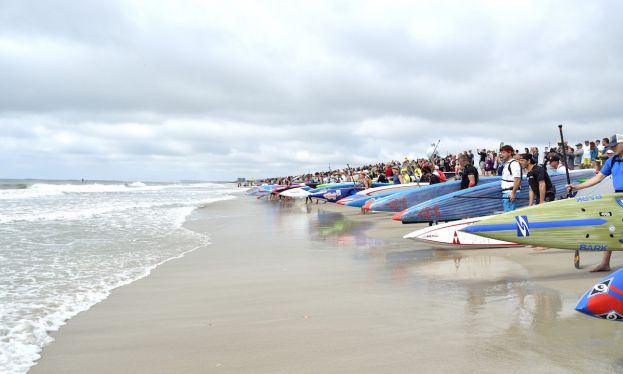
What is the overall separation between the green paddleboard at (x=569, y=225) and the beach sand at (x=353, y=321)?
38cm

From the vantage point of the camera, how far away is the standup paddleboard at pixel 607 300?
3.02 meters

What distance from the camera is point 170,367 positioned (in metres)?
3.21

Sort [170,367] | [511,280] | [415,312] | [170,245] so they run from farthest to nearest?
[170,245] < [511,280] < [415,312] < [170,367]

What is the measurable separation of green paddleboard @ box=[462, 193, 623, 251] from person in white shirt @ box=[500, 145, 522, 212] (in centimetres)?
184

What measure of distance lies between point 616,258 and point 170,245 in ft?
25.3

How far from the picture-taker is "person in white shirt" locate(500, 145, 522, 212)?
25.2 feet

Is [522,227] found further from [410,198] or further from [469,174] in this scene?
[410,198]

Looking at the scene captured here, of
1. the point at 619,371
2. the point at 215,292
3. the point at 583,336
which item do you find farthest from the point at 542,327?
the point at 215,292

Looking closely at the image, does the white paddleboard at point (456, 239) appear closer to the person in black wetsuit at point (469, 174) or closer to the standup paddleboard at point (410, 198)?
the person in black wetsuit at point (469, 174)

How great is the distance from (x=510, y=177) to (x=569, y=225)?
2672 mm

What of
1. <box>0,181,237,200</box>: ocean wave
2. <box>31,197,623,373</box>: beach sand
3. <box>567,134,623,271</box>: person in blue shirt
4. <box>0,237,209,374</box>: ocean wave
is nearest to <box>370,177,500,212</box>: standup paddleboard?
<box>31,197,623,373</box>: beach sand

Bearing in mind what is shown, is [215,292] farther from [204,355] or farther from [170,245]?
[170,245]

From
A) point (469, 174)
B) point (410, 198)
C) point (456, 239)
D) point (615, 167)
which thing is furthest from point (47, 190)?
point (615, 167)

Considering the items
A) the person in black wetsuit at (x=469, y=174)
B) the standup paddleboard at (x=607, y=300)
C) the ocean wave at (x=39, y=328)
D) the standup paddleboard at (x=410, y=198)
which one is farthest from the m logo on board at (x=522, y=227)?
the standup paddleboard at (x=410, y=198)
